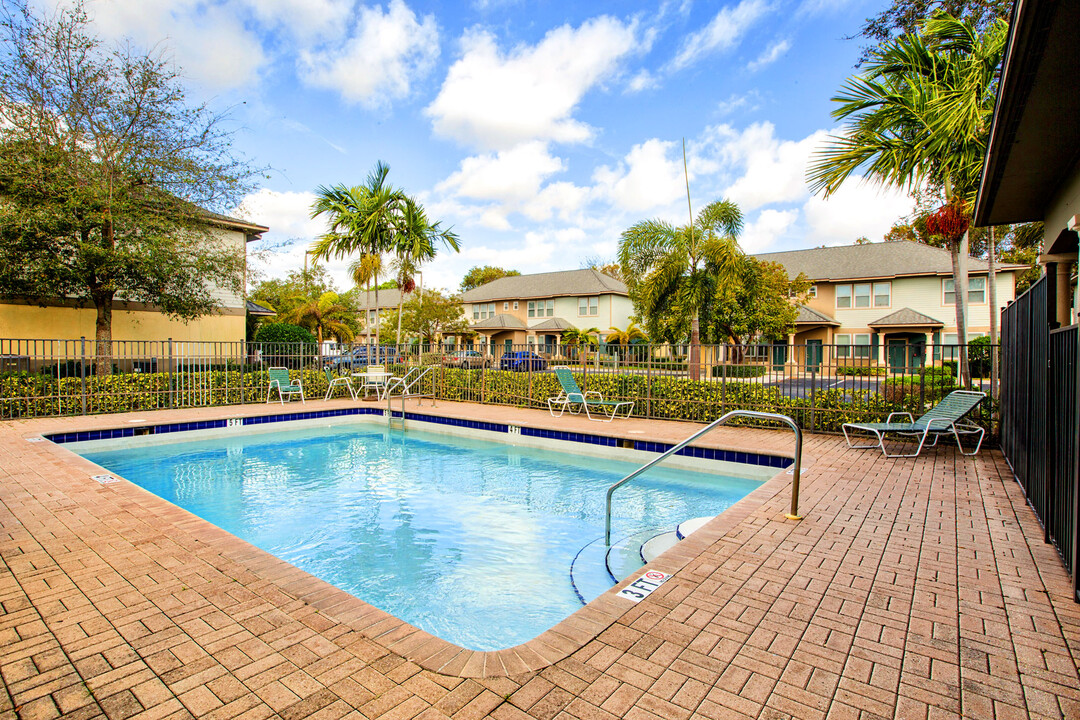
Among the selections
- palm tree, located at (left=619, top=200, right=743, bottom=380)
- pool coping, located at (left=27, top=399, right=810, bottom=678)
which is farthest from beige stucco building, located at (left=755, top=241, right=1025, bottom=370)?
pool coping, located at (left=27, top=399, right=810, bottom=678)

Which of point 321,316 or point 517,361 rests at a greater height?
point 321,316

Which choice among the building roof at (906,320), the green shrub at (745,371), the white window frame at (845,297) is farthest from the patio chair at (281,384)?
the white window frame at (845,297)

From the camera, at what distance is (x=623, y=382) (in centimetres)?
1094

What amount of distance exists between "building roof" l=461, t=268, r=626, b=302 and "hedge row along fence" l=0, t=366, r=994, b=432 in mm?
21978

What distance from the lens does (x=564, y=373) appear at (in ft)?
35.7

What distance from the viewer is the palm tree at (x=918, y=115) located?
6930 mm

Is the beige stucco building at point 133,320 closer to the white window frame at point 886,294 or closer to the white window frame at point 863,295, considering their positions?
the white window frame at point 863,295

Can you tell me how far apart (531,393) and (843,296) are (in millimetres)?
22921

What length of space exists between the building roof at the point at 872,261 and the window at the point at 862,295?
517 mm

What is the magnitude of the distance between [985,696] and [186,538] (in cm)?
453

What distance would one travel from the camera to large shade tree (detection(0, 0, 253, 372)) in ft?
37.0

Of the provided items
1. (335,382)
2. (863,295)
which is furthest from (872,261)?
(335,382)

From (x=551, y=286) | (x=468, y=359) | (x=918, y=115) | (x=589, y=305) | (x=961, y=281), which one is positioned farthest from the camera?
(x=551, y=286)

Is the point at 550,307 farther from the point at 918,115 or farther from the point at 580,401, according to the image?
the point at 918,115
